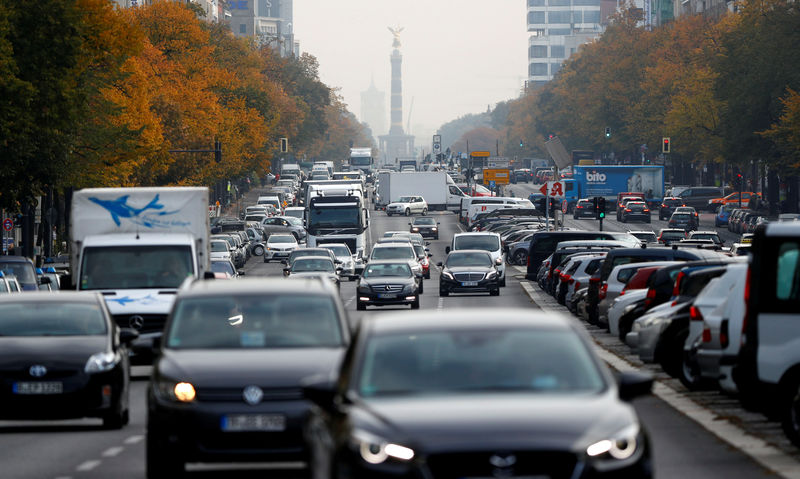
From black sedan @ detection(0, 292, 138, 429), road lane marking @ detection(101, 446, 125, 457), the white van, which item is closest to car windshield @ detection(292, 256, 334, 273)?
the white van

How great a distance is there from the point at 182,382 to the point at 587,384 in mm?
4071

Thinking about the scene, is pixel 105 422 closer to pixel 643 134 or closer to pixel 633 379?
pixel 633 379

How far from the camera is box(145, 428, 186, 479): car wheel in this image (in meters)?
11.6

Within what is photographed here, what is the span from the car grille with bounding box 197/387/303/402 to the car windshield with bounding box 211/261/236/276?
1351 inches

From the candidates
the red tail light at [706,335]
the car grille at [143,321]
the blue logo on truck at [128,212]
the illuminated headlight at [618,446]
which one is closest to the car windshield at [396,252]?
the blue logo on truck at [128,212]

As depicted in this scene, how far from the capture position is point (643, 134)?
128 metres

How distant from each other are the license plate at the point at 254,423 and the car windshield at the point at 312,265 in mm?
38346

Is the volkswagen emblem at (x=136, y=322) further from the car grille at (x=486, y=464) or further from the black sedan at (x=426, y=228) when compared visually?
the black sedan at (x=426, y=228)

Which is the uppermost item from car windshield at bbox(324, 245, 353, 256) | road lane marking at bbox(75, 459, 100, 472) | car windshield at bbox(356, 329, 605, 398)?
car windshield at bbox(356, 329, 605, 398)

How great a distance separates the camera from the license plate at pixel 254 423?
11.5m

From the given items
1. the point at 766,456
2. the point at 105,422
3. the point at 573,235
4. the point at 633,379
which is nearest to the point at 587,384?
the point at 633,379

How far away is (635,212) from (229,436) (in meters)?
89.3

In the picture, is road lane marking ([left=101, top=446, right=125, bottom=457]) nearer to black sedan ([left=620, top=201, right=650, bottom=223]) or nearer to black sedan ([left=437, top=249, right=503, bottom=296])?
black sedan ([left=437, top=249, right=503, bottom=296])

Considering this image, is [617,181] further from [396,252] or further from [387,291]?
[387,291]
